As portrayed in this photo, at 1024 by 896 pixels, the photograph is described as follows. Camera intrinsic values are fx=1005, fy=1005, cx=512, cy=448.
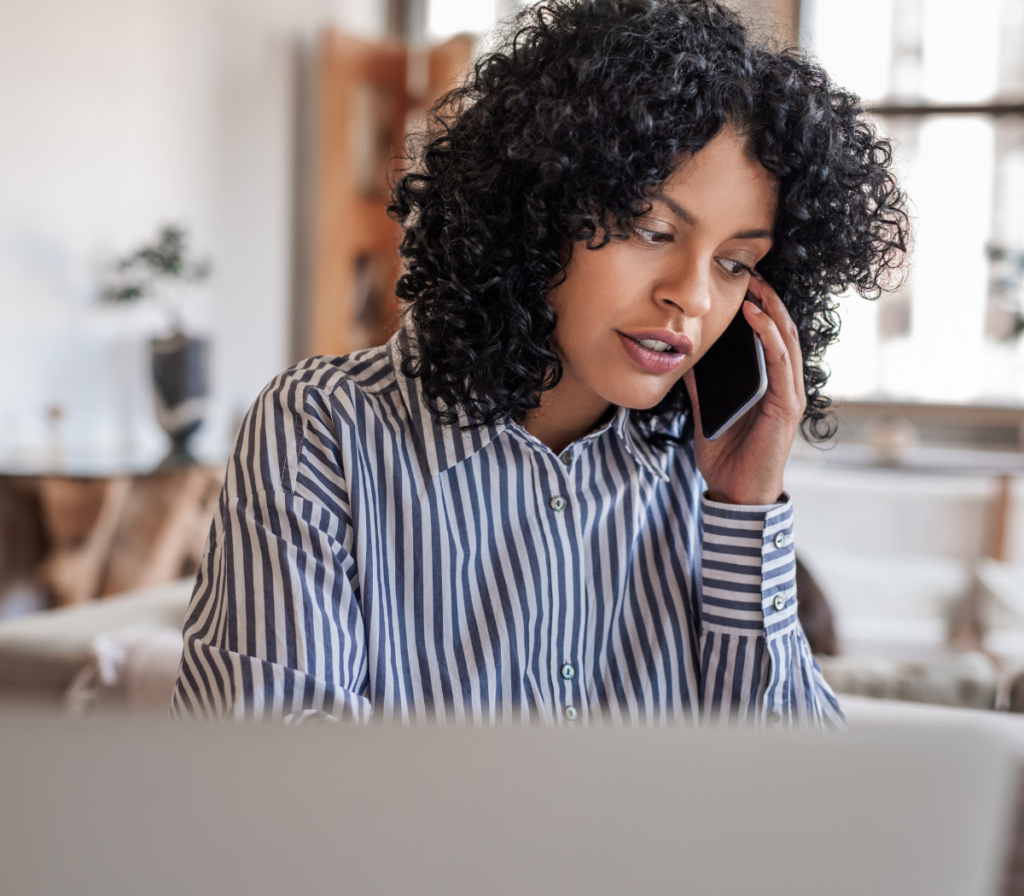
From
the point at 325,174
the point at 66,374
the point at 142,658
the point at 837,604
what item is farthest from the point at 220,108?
the point at 142,658

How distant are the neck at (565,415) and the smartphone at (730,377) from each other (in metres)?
0.10

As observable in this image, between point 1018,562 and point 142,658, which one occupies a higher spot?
point 142,658

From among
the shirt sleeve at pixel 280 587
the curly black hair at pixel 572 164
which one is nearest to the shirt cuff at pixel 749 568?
the curly black hair at pixel 572 164

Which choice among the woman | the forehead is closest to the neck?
the woman

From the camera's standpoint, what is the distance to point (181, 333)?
370cm

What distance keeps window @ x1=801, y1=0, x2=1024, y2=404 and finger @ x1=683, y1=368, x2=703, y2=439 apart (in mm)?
4241

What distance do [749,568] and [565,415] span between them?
23cm

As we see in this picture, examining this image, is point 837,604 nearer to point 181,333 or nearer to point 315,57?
point 181,333

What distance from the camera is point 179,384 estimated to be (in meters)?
3.64

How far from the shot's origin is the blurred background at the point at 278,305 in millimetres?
3064

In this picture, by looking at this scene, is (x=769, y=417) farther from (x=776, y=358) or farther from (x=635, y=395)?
(x=635, y=395)

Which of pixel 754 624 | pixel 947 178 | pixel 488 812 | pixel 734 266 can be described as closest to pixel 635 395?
pixel 734 266

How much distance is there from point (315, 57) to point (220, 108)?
85cm

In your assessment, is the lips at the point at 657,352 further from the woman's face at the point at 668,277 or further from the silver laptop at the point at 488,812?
the silver laptop at the point at 488,812
